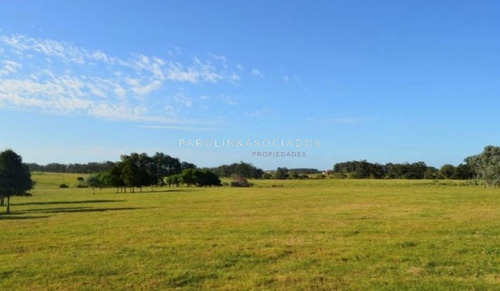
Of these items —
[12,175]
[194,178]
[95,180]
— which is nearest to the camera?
[12,175]

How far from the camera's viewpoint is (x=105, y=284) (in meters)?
10.1

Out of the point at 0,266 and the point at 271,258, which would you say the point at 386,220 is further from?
the point at 0,266

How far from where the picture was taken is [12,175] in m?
43.1

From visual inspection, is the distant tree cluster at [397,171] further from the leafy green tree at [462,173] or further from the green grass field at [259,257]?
the green grass field at [259,257]

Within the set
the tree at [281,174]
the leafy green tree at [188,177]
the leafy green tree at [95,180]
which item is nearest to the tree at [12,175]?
the leafy green tree at [95,180]

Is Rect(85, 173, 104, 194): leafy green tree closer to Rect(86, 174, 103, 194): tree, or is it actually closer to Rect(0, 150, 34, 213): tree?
Rect(86, 174, 103, 194): tree

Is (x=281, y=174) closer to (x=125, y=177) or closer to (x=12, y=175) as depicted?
(x=125, y=177)

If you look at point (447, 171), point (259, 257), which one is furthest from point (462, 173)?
point (259, 257)

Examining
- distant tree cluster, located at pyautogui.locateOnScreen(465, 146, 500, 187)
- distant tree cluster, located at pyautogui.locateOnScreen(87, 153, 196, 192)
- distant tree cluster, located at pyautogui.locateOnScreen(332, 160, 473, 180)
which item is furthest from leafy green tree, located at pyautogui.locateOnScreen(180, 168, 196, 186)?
distant tree cluster, located at pyautogui.locateOnScreen(465, 146, 500, 187)

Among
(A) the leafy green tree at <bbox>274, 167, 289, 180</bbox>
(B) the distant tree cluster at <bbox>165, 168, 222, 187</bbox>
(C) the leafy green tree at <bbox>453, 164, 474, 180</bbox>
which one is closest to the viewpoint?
(B) the distant tree cluster at <bbox>165, 168, 222, 187</bbox>

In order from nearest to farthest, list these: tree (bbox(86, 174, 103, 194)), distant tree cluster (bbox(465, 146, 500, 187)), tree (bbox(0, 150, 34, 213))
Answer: tree (bbox(0, 150, 34, 213)), distant tree cluster (bbox(465, 146, 500, 187)), tree (bbox(86, 174, 103, 194))

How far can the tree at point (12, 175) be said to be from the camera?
42.2m

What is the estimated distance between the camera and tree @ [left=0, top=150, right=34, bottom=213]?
1662 inches

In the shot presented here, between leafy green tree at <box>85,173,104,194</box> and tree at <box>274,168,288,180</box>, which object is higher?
tree at <box>274,168,288,180</box>
